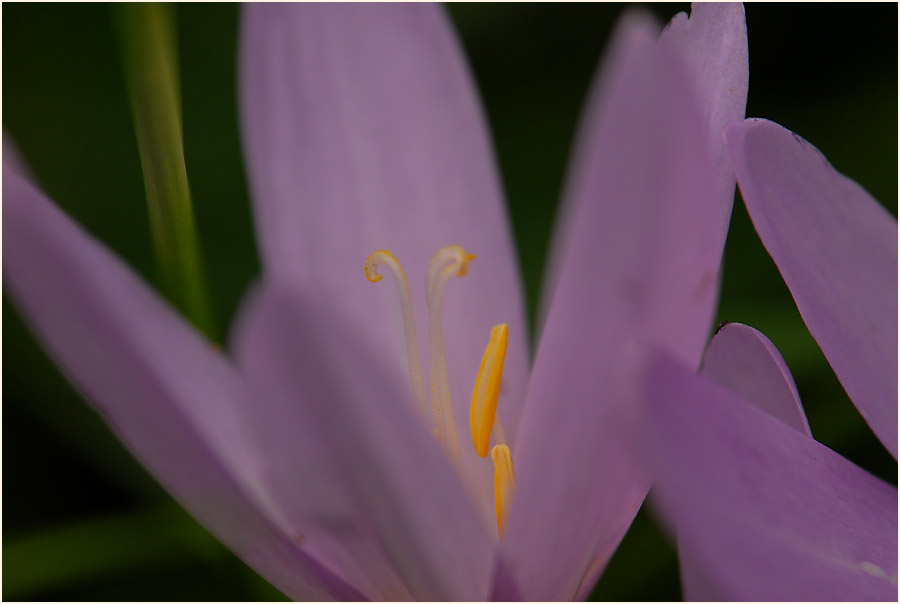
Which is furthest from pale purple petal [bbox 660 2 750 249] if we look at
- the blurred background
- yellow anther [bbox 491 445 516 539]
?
the blurred background

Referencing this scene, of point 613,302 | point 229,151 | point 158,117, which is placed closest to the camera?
point 613,302

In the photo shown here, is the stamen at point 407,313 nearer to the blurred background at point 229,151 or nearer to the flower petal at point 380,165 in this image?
the flower petal at point 380,165

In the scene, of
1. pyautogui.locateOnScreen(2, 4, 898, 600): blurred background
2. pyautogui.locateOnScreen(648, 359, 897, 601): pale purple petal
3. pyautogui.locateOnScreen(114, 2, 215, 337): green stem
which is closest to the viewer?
pyautogui.locateOnScreen(648, 359, 897, 601): pale purple petal

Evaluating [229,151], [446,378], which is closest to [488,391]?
[446,378]

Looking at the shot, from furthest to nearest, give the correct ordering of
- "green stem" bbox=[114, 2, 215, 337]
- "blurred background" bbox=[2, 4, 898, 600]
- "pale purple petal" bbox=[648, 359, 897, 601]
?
"blurred background" bbox=[2, 4, 898, 600]
"green stem" bbox=[114, 2, 215, 337]
"pale purple petal" bbox=[648, 359, 897, 601]

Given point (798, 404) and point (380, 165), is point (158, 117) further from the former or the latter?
point (798, 404)

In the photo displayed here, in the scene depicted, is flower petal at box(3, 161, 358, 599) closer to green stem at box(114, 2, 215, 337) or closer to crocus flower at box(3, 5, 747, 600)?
crocus flower at box(3, 5, 747, 600)

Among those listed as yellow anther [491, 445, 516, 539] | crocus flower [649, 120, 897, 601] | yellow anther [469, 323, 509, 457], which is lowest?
yellow anther [491, 445, 516, 539]
